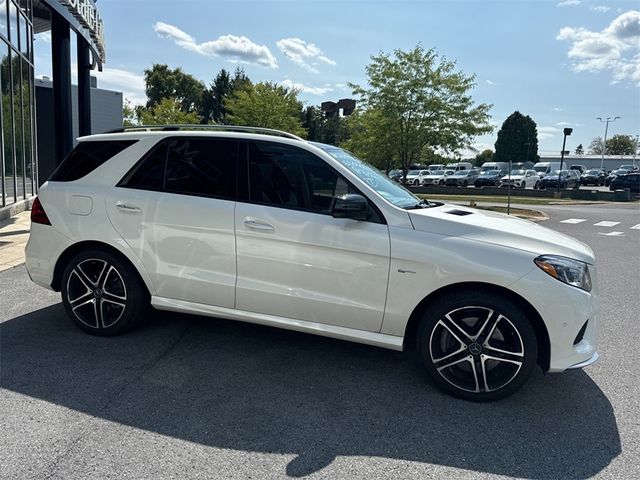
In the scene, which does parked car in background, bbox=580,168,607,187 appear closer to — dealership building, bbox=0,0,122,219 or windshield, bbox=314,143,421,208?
dealership building, bbox=0,0,122,219

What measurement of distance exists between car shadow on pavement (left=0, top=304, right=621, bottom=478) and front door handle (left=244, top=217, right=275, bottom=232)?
1074mm

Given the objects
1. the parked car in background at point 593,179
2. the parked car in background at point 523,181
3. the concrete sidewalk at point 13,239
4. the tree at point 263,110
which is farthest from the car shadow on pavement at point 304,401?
the parked car in background at point 593,179

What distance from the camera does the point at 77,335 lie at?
175 inches

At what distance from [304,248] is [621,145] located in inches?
4995

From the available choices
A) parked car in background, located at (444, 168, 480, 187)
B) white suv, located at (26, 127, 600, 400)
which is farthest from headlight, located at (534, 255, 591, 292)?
parked car in background, located at (444, 168, 480, 187)

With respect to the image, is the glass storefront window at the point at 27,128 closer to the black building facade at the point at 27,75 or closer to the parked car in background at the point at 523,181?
the black building facade at the point at 27,75

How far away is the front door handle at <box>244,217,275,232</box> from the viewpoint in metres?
3.78

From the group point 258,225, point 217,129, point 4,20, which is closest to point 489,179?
point 4,20

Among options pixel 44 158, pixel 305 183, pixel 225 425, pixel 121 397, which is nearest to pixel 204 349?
pixel 121 397

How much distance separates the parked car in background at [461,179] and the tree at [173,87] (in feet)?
107

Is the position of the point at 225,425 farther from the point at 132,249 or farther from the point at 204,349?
the point at 132,249

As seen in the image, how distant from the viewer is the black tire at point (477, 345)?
3.33 m

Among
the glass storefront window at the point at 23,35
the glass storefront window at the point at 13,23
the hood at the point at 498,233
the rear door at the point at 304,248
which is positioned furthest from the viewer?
the glass storefront window at the point at 23,35

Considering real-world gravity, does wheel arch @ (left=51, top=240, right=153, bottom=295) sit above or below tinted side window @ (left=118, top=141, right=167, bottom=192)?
below
